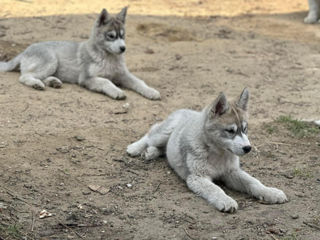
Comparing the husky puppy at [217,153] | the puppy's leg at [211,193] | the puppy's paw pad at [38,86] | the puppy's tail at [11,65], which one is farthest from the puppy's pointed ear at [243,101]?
the puppy's tail at [11,65]

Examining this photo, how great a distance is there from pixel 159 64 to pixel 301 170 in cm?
392

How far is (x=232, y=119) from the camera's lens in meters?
5.51

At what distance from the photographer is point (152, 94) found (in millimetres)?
8242

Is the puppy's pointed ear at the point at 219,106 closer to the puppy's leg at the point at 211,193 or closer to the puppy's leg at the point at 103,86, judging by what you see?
the puppy's leg at the point at 211,193

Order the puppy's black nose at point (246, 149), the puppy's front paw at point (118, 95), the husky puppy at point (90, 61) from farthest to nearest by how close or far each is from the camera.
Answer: the husky puppy at point (90, 61) → the puppy's front paw at point (118, 95) → the puppy's black nose at point (246, 149)

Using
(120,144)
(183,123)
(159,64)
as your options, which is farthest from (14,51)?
(183,123)

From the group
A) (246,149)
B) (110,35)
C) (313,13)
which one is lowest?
(313,13)

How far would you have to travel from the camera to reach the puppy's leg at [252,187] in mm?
5398

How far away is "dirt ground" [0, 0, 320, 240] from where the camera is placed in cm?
500

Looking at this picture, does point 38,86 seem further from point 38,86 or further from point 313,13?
point 313,13

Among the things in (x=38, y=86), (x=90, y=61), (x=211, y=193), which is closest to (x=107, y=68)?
(x=90, y=61)

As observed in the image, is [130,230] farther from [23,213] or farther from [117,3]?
[117,3]

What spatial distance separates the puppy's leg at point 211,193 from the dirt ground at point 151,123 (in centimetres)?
6

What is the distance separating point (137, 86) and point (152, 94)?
334 mm
